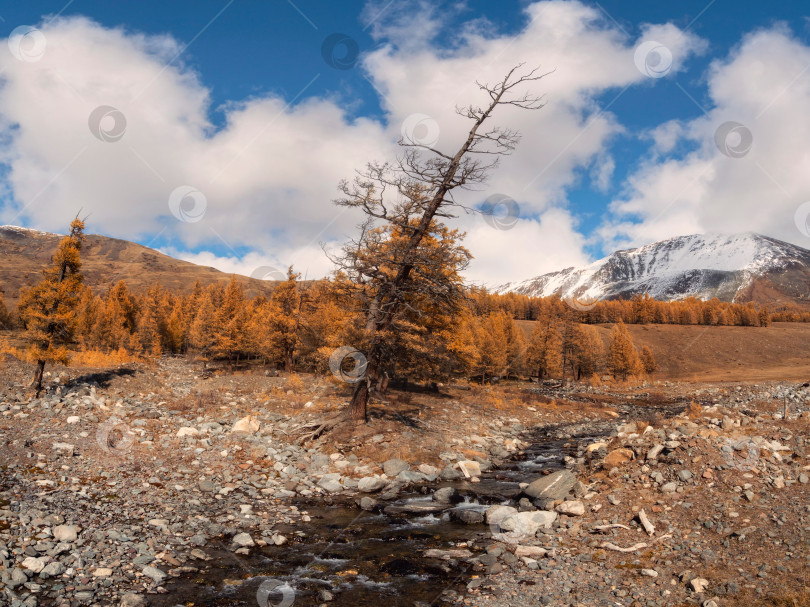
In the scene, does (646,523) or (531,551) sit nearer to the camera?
(531,551)

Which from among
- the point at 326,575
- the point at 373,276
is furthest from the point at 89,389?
the point at 326,575

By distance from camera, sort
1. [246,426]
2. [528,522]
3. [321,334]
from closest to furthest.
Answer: [528,522] → [246,426] → [321,334]

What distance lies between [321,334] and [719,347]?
14461 centimetres

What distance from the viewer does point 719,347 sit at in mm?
137875

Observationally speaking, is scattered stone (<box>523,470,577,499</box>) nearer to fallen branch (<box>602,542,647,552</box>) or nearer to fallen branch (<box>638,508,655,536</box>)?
fallen branch (<box>638,508,655,536</box>)

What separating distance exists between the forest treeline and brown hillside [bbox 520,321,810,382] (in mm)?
42134

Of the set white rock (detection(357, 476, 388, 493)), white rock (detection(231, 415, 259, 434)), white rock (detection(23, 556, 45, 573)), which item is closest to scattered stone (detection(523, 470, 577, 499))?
white rock (detection(357, 476, 388, 493))

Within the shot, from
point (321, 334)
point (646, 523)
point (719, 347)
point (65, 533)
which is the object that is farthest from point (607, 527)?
point (719, 347)

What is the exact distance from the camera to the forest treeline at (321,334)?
68.9 feet

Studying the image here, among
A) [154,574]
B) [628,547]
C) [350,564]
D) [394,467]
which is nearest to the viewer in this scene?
[154,574]

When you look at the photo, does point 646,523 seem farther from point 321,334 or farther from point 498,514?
point 321,334

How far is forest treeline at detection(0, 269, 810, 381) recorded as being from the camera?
21002mm

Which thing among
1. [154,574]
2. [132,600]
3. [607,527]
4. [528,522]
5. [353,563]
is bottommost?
[353,563]

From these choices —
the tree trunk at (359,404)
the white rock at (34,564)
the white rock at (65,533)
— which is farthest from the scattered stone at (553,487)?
the white rock at (34,564)
